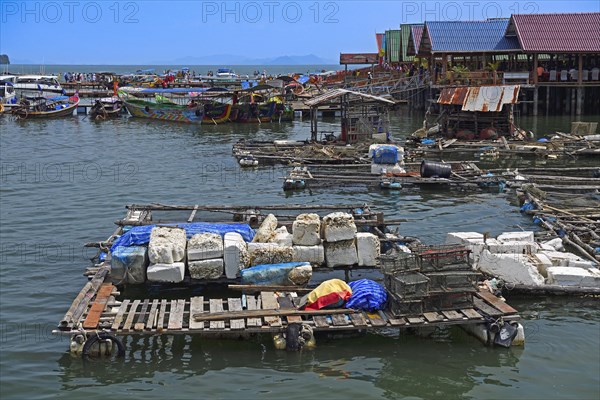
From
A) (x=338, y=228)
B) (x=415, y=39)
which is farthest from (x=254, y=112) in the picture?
(x=338, y=228)

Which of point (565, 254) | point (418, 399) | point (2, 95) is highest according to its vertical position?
point (2, 95)

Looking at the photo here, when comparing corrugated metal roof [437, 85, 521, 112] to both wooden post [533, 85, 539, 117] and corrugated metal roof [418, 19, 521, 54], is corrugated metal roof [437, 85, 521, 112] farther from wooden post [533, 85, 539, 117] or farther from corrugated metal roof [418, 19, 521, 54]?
wooden post [533, 85, 539, 117]

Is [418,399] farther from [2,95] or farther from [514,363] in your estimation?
[2,95]

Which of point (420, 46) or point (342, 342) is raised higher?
point (420, 46)

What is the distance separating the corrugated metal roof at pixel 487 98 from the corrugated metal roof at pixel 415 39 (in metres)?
16.6

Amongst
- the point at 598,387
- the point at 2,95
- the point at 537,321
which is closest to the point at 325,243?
the point at 537,321

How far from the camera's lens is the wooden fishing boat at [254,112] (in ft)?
162

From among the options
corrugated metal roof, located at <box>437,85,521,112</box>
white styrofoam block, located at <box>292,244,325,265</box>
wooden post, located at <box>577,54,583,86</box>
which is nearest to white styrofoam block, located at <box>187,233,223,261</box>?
white styrofoam block, located at <box>292,244,325,265</box>

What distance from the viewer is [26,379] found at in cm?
1166

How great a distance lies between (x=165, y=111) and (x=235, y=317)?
41254mm

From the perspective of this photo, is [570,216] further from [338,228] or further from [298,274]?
[298,274]

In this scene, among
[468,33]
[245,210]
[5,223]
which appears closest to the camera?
[245,210]

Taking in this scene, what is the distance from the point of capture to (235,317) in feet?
39.6

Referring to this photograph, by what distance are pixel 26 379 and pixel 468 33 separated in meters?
40.5
